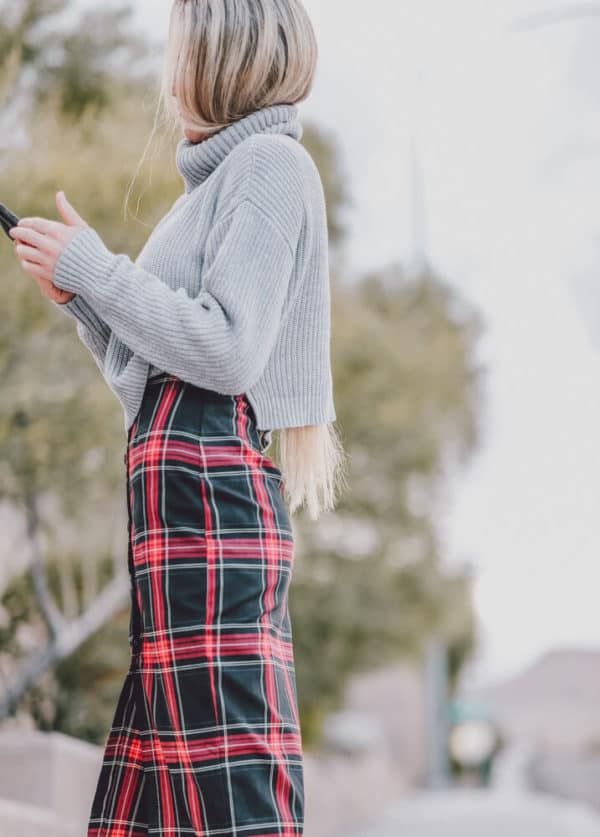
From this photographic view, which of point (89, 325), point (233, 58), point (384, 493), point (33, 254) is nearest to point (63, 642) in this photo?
point (89, 325)

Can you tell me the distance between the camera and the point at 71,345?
5.12 m

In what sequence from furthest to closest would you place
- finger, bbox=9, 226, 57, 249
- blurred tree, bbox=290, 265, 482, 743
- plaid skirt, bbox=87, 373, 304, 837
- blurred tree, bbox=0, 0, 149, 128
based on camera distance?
blurred tree, bbox=290, 265, 482, 743
blurred tree, bbox=0, 0, 149, 128
finger, bbox=9, 226, 57, 249
plaid skirt, bbox=87, 373, 304, 837

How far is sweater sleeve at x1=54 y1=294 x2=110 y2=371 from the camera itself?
1.95 meters

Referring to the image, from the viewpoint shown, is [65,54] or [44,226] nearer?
[44,226]

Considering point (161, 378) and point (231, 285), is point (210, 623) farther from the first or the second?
point (231, 285)

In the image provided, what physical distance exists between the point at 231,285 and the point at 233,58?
368 millimetres

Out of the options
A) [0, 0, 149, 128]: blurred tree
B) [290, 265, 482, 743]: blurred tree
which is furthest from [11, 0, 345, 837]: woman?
[290, 265, 482, 743]: blurred tree

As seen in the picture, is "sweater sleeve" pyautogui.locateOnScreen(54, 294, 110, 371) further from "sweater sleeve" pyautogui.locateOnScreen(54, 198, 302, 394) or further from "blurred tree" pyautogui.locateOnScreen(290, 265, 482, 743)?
"blurred tree" pyautogui.locateOnScreen(290, 265, 482, 743)

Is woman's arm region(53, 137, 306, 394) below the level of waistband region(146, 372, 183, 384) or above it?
above

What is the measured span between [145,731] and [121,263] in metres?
0.69

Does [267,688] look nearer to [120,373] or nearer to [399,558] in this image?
[120,373]

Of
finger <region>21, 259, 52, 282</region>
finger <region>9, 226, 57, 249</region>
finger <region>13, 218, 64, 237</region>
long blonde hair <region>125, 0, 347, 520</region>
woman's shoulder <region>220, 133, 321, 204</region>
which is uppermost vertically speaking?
long blonde hair <region>125, 0, 347, 520</region>

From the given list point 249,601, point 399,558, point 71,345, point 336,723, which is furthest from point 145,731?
point 336,723

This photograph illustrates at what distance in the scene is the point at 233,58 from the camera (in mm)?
1944
